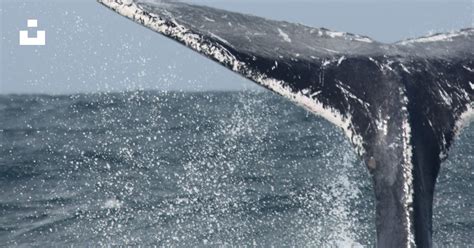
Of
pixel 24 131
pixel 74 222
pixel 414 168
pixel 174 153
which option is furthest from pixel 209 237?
pixel 24 131

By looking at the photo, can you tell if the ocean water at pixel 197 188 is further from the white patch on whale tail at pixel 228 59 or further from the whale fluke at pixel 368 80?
the white patch on whale tail at pixel 228 59

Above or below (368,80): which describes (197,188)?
below

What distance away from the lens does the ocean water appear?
1098 centimetres

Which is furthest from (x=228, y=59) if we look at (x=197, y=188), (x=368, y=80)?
(x=197, y=188)

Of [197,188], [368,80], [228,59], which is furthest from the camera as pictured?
[197,188]

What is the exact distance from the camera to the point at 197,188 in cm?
1447

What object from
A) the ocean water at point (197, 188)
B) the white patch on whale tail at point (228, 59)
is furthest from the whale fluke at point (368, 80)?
the ocean water at point (197, 188)

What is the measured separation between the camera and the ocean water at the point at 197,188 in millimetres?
10984

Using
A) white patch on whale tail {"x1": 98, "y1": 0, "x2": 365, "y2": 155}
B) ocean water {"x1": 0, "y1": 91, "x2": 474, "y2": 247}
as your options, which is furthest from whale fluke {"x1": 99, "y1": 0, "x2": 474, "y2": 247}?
ocean water {"x1": 0, "y1": 91, "x2": 474, "y2": 247}

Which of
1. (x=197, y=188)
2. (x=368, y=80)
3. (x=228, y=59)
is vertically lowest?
(x=197, y=188)

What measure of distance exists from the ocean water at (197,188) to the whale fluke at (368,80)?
4.73 meters

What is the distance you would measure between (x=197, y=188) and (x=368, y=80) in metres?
9.35

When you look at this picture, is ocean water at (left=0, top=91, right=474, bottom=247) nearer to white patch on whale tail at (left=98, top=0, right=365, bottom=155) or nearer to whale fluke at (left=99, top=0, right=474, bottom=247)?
whale fluke at (left=99, top=0, right=474, bottom=247)

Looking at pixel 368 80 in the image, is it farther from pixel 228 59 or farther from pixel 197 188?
pixel 197 188
